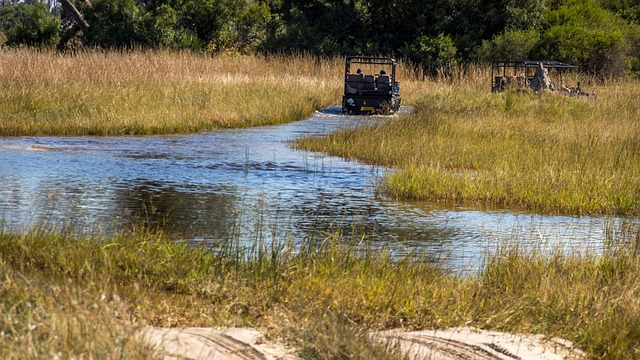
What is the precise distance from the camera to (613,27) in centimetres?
4672

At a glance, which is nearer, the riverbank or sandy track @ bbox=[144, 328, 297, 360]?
sandy track @ bbox=[144, 328, 297, 360]

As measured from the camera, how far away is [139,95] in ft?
76.6

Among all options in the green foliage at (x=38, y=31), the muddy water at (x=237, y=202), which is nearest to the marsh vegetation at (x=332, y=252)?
the muddy water at (x=237, y=202)

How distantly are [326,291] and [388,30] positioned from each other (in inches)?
1580

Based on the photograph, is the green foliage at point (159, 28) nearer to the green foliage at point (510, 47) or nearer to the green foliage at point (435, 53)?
the green foliage at point (435, 53)

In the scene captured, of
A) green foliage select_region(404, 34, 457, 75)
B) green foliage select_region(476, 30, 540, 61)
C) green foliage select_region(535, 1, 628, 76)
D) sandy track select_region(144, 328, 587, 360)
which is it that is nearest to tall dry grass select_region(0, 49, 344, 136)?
green foliage select_region(404, 34, 457, 75)

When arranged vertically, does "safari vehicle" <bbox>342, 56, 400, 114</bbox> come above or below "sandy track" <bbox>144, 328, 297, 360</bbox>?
below

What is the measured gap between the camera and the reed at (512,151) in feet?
43.8

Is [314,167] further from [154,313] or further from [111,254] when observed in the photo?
[154,313]

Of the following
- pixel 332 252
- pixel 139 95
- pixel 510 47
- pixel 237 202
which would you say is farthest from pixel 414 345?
pixel 510 47

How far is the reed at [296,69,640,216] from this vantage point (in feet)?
43.8

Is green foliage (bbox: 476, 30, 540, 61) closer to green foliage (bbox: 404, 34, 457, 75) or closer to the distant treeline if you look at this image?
the distant treeline

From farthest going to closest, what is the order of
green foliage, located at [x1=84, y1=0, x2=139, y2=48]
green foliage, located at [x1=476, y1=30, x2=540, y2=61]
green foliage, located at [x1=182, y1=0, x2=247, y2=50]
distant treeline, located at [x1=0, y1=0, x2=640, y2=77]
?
green foliage, located at [x1=182, y1=0, x2=247, y2=50], distant treeline, located at [x1=0, y1=0, x2=640, y2=77], green foliage, located at [x1=476, y1=30, x2=540, y2=61], green foliage, located at [x1=84, y1=0, x2=139, y2=48]

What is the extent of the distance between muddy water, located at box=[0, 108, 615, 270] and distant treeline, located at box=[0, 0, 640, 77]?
75.8 feet
